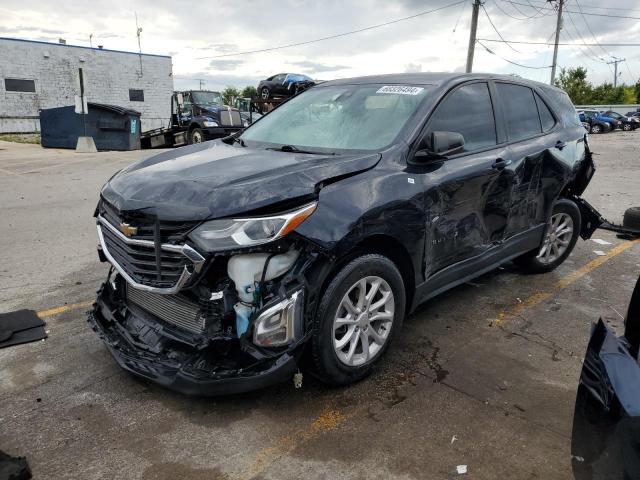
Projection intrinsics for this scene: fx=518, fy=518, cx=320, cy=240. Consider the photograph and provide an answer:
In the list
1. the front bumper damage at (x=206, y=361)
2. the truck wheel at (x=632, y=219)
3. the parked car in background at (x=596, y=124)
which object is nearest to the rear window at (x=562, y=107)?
the truck wheel at (x=632, y=219)

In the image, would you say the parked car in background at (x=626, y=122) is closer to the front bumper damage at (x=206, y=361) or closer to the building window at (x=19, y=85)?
the building window at (x=19, y=85)

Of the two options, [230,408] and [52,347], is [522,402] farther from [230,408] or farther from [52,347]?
[52,347]

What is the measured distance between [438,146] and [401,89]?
2.55ft

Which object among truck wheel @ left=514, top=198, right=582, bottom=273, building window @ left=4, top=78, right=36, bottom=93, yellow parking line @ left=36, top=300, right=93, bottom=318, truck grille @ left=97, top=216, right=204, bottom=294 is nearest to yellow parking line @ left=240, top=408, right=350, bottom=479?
truck grille @ left=97, top=216, right=204, bottom=294

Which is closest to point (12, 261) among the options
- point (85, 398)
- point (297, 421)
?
point (85, 398)

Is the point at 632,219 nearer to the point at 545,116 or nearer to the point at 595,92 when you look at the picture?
the point at 545,116

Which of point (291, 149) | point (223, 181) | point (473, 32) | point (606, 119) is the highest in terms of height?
point (473, 32)

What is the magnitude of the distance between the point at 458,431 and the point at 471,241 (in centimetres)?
154

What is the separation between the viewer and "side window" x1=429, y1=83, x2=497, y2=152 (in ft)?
12.2

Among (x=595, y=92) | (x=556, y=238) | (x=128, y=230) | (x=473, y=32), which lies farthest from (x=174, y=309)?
(x=595, y=92)

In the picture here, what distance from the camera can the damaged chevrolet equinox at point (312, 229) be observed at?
2666mm

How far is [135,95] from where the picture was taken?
3669 cm

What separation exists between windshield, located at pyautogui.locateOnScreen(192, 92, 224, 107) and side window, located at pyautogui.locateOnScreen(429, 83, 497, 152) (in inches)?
708

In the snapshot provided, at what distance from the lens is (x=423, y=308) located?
4.41 metres
